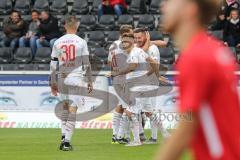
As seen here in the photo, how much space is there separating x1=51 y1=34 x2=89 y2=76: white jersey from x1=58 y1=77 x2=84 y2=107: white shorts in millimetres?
129

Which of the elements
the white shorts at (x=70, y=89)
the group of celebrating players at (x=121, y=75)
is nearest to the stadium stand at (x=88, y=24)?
the group of celebrating players at (x=121, y=75)

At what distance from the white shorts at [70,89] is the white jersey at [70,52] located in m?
0.13

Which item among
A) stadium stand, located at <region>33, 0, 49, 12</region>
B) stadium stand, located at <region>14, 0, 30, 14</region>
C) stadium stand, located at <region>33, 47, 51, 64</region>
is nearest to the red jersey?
stadium stand, located at <region>33, 47, 51, 64</region>

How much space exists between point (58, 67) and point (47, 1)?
11.7 metres

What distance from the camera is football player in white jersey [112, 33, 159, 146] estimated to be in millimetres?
13883

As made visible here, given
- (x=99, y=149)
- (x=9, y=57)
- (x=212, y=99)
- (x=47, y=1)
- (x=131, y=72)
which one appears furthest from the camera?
(x=47, y=1)

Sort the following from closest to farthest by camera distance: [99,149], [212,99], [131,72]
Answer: [212,99]
[99,149]
[131,72]

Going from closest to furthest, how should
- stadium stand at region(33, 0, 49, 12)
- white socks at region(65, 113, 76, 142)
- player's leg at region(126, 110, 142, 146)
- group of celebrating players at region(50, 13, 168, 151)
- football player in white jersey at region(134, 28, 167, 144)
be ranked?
white socks at region(65, 113, 76, 142) < group of celebrating players at region(50, 13, 168, 151) < player's leg at region(126, 110, 142, 146) < football player in white jersey at region(134, 28, 167, 144) < stadium stand at region(33, 0, 49, 12)

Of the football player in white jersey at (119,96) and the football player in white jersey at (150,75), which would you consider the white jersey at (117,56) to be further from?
the football player in white jersey at (150,75)

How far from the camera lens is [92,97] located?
1948 centimetres

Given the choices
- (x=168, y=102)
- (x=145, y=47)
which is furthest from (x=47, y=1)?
(x=145, y=47)

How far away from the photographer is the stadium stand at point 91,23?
21.9 m

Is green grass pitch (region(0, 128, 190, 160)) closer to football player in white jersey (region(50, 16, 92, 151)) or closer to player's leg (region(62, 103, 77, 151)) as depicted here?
player's leg (region(62, 103, 77, 151))

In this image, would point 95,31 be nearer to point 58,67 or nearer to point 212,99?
point 58,67
